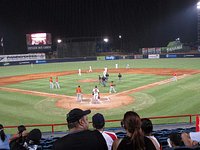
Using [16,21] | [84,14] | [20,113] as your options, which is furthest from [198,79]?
[16,21]

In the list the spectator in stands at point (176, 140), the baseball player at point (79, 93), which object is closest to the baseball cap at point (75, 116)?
the spectator in stands at point (176, 140)

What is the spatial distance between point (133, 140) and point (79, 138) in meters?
0.75

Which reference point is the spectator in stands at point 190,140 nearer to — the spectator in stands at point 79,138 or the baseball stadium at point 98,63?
the spectator in stands at point 79,138

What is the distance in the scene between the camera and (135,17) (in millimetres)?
78062

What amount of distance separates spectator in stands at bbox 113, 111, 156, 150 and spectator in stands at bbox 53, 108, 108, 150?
0.27m

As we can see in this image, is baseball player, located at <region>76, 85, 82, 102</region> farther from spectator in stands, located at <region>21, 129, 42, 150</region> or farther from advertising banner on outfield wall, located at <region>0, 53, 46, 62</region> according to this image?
advertising banner on outfield wall, located at <region>0, 53, 46, 62</region>

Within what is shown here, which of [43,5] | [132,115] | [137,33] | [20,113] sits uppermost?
[43,5]

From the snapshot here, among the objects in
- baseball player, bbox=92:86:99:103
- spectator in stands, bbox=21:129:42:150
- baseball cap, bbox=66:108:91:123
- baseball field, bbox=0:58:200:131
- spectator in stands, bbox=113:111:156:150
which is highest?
baseball cap, bbox=66:108:91:123

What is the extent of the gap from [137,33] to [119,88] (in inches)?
2167

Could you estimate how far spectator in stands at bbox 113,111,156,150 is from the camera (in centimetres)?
373

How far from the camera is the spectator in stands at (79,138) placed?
3.56 meters

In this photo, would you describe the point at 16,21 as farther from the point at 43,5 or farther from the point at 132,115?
the point at 132,115

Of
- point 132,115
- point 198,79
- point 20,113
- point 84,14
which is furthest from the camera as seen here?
point 84,14

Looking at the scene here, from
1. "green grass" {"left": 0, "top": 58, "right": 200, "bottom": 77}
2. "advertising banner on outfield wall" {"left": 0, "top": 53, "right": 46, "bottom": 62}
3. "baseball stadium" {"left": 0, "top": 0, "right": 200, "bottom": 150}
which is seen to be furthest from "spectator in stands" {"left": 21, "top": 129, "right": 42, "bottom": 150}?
"advertising banner on outfield wall" {"left": 0, "top": 53, "right": 46, "bottom": 62}
